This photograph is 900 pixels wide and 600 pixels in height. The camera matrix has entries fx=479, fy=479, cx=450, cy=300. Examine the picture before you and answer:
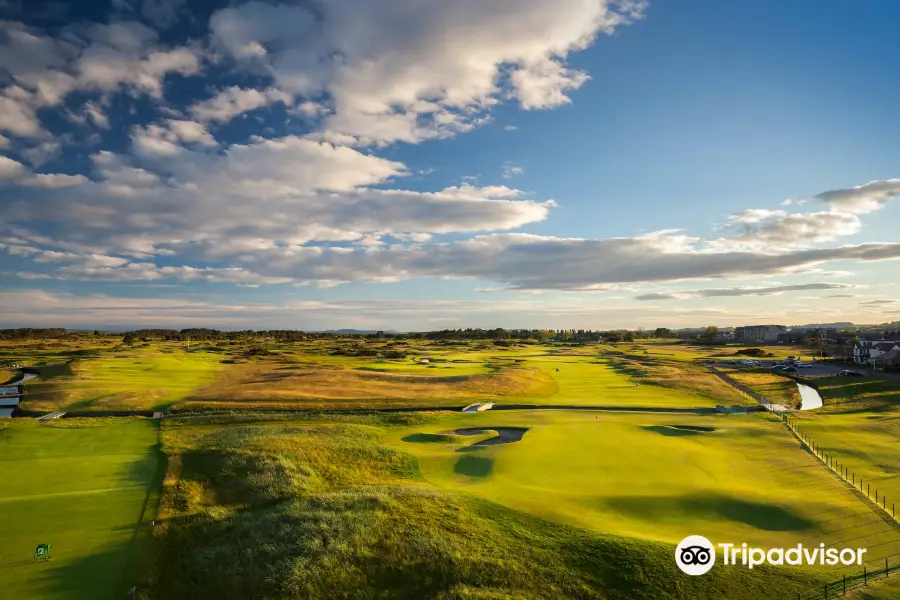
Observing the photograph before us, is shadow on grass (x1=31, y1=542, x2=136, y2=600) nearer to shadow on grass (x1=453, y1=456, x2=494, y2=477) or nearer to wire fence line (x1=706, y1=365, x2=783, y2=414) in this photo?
shadow on grass (x1=453, y1=456, x2=494, y2=477)

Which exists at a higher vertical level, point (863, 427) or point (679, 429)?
point (863, 427)

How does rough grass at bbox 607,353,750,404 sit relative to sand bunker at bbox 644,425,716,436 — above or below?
above

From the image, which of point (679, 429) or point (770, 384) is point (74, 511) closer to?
point (679, 429)

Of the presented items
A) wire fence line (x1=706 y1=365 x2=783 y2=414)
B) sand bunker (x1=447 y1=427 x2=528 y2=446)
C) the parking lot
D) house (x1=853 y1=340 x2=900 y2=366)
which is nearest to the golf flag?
sand bunker (x1=447 y1=427 x2=528 y2=446)

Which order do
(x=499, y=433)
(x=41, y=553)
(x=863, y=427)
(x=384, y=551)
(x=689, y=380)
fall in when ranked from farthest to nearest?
(x=689, y=380), (x=499, y=433), (x=863, y=427), (x=41, y=553), (x=384, y=551)

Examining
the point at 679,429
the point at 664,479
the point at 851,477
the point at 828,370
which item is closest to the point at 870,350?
the point at 828,370

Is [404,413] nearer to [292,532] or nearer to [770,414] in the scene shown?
[292,532]
